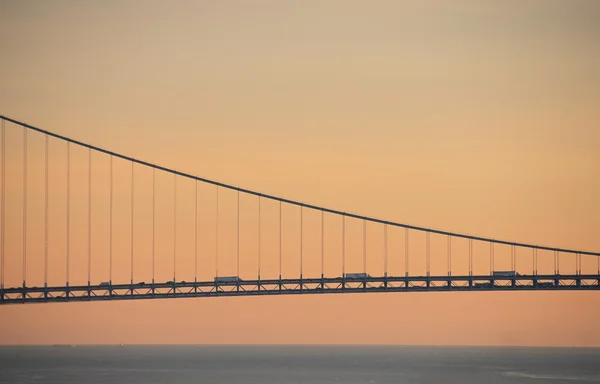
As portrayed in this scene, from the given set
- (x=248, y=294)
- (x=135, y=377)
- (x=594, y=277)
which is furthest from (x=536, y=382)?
(x=135, y=377)

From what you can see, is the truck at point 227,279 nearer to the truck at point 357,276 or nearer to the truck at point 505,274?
the truck at point 357,276

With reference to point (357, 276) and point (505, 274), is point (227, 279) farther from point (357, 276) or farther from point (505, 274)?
point (505, 274)

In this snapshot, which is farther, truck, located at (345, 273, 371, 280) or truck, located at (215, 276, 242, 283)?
truck, located at (345, 273, 371, 280)

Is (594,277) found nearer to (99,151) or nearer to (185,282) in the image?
(185,282)

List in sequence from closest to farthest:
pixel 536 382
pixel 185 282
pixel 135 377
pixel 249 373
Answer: pixel 185 282 < pixel 536 382 < pixel 135 377 < pixel 249 373

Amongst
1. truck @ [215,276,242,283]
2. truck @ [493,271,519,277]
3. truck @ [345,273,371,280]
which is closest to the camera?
truck @ [215,276,242,283]

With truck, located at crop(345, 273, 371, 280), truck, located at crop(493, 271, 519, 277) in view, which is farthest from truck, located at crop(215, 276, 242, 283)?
truck, located at crop(493, 271, 519, 277)

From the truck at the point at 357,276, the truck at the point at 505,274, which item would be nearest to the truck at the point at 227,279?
the truck at the point at 357,276

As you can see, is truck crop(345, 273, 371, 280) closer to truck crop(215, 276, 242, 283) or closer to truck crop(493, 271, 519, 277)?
truck crop(215, 276, 242, 283)

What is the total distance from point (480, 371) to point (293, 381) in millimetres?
26369

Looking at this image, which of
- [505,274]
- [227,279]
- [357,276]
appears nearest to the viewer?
[227,279]

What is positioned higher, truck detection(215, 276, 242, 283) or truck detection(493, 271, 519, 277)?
truck detection(493, 271, 519, 277)

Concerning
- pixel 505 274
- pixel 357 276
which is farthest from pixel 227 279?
pixel 505 274

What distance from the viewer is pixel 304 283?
8906cm
